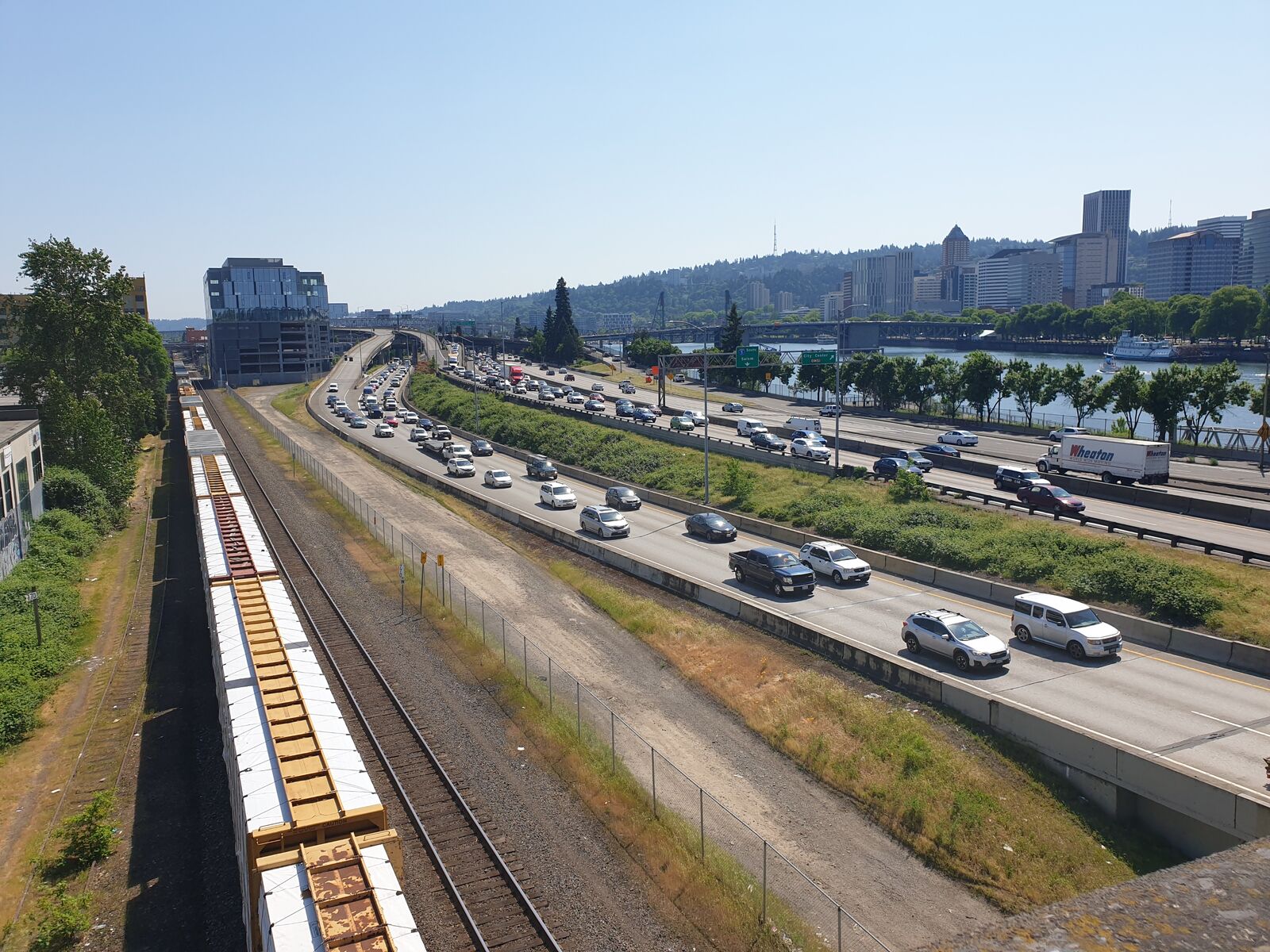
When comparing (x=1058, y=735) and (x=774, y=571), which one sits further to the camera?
(x=774, y=571)

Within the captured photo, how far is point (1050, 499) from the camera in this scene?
140 feet

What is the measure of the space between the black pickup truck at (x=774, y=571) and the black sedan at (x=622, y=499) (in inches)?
615

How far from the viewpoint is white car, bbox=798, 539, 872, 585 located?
117 feet

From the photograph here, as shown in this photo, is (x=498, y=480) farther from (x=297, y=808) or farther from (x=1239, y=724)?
(x=297, y=808)

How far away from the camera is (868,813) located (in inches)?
792

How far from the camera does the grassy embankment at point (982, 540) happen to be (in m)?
28.9

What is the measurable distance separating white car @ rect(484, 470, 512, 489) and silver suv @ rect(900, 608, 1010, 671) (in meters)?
36.1

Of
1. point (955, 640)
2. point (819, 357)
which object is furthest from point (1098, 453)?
point (955, 640)

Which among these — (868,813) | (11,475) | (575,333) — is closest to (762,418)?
(11,475)

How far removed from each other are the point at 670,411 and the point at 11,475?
203 ft

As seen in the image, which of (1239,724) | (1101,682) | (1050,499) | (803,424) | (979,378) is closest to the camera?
(1239,724)

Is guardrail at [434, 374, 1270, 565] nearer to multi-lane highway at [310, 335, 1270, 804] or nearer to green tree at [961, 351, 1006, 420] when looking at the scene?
multi-lane highway at [310, 335, 1270, 804]

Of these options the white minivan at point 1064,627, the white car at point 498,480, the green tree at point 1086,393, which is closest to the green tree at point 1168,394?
the green tree at point 1086,393

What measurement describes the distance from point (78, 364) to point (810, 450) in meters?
47.4
